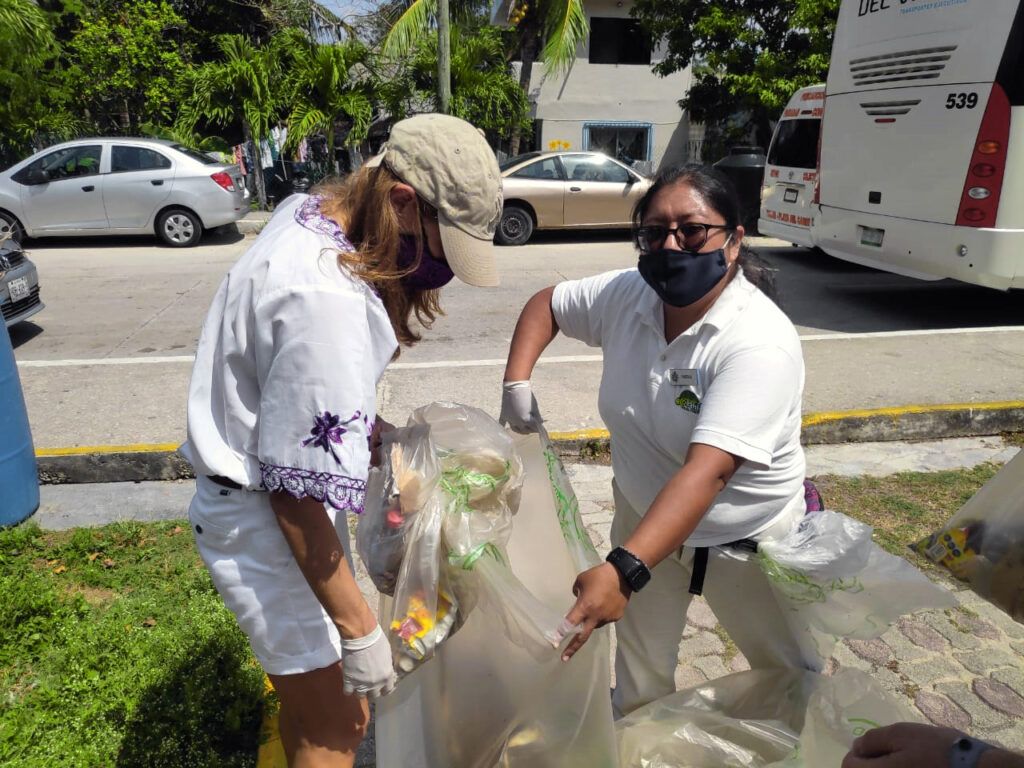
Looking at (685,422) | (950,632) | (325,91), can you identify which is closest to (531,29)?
(325,91)

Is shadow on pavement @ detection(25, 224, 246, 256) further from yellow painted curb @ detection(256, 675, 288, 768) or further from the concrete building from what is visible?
yellow painted curb @ detection(256, 675, 288, 768)

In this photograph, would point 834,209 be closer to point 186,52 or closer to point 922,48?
point 922,48

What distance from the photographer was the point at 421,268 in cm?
170

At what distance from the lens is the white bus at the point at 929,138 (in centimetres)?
629

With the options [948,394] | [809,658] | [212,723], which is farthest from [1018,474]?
[948,394]

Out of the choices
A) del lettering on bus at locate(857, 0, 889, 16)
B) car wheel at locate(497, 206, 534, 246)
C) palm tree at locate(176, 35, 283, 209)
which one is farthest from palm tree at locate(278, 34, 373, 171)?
del lettering on bus at locate(857, 0, 889, 16)

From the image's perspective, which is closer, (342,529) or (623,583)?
(623,583)

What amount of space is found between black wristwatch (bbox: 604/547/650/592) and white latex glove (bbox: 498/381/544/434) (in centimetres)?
78

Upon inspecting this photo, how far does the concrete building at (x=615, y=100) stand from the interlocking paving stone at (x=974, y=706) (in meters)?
17.7

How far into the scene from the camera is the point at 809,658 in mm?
2307

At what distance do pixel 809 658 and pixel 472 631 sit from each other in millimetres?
1034

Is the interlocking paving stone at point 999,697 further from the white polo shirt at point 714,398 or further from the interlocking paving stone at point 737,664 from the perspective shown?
the white polo shirt at point 714,398

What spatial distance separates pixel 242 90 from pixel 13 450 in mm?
12207

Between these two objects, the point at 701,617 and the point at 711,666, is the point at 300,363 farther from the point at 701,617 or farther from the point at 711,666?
the point at 701,617
